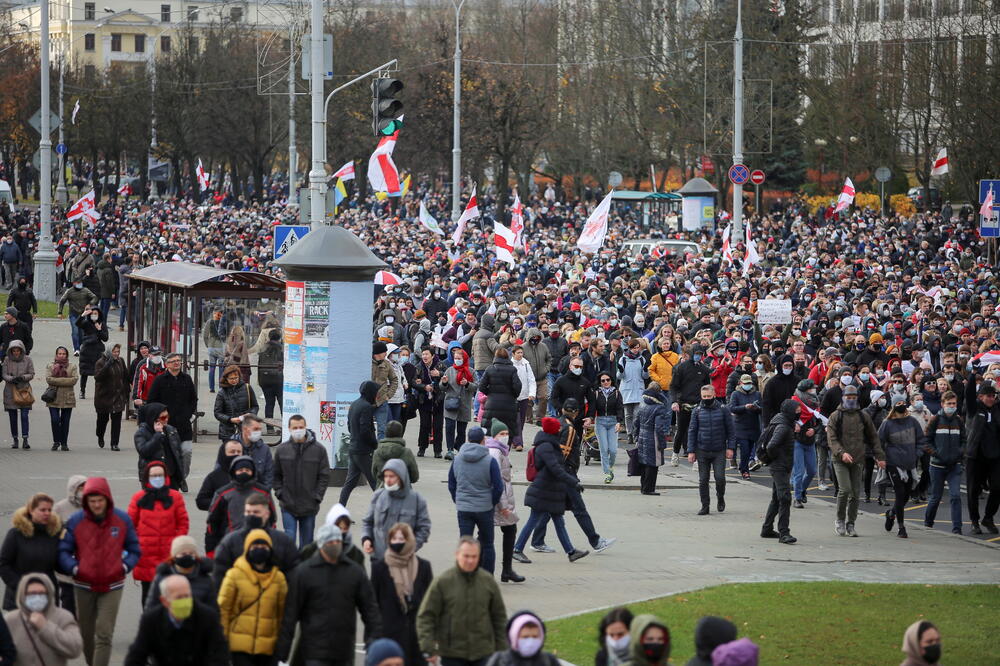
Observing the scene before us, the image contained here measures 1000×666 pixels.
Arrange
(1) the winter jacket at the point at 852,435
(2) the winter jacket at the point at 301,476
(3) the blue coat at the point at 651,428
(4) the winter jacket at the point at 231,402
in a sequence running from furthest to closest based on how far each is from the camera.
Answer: (3) the blue coat at the point at 651,428
(4) the winter jacket at the point at 231,402
(1) the winter jacket at the point at 852,435
(2) the winter jacket at the point at 301,476

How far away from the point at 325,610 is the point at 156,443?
485 centimetres

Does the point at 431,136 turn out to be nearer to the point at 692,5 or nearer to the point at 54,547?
the point at 692,5

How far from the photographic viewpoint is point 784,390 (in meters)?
19.1

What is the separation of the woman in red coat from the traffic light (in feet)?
29.1

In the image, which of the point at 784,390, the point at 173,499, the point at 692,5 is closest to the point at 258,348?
the point at 784,390

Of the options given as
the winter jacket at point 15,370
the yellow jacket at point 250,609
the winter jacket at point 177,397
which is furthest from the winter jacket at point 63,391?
the yellow jacket at point 250,609

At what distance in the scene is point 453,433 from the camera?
20891mm

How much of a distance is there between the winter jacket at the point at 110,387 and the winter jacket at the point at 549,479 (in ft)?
25.6

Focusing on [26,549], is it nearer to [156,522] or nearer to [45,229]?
[156,522]

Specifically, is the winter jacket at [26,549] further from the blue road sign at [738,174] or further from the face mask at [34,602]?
the blue road sign at [738,174]

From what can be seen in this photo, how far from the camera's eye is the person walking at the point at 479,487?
13.1m

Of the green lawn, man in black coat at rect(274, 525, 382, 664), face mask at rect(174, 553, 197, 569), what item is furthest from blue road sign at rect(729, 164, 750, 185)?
face mask at rect(174, 553, 197, 569)

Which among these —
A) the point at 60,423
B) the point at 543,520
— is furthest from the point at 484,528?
the point at 60,423

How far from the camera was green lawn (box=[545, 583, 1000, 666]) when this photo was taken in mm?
11445
